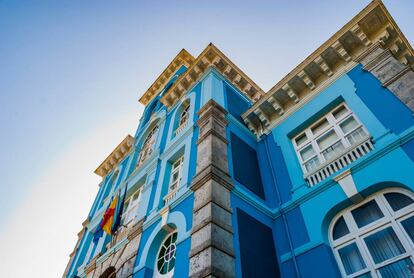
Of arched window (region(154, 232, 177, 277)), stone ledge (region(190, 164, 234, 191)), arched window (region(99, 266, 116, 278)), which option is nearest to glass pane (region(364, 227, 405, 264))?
stone ledge (region(190, 164, 234, 191))

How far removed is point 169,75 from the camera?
70.8 ft

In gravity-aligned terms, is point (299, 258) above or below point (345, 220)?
below

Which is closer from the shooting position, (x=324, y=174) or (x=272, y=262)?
(x=272, y=262)

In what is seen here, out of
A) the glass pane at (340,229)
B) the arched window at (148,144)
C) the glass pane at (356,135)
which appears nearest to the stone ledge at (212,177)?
the glass pane at (340,229)

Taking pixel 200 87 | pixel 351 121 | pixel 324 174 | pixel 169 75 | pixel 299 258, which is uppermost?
pixel 169 75

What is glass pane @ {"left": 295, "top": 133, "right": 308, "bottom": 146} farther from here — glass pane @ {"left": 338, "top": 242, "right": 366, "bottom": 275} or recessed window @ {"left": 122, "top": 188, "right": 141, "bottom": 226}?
recessed window @ {"left": 122, "top": 188, "right": 141, "bottom": 226}

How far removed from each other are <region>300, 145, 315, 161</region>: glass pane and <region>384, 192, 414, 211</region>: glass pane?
282 centimetres

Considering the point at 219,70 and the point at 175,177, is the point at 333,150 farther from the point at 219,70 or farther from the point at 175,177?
the point at 219,70

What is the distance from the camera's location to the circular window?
7.93 metres

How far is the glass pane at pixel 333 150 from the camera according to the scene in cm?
828

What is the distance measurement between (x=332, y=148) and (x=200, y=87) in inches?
298

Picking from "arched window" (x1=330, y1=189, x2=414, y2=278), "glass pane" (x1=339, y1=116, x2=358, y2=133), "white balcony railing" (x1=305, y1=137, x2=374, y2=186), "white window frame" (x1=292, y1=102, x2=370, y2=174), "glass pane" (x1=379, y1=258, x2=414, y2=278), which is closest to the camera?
"glass pane" (x1=379, y1=258, x2=414, y2=278)

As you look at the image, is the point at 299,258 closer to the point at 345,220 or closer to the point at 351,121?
the point at 345,220

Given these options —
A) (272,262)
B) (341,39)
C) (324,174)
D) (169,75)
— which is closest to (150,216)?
(272,262)
